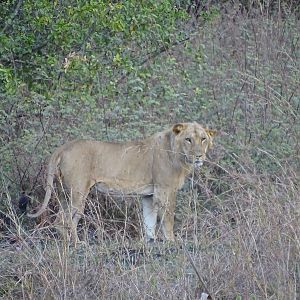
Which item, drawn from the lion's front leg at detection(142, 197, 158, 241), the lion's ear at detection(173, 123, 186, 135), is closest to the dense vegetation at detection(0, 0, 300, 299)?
the lion's front leg at detection(142, 197, 158, 241)

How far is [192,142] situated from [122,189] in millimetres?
793

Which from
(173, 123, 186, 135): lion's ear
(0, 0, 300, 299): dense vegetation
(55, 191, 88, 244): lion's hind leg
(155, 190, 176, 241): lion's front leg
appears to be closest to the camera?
(0, 0, 300, 299): dense vegetation

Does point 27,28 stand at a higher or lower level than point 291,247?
higher

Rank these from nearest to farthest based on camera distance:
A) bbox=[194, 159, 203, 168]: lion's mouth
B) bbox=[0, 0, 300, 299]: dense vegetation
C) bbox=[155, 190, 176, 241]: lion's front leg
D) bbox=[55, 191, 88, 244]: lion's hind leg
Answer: bbox=[0, 0, 300, 299]: dense vegetation, bbox=[55, 191, 88, 244]: lion's hind leg, bbox=[155, 190, 176, 241]: lion's front leg, bbox=[194, 159, 203, 168]: lion's mouth

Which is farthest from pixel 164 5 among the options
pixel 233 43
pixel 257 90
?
pixel 233 43

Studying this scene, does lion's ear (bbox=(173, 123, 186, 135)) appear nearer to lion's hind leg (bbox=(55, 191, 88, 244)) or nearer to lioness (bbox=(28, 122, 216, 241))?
lioness (bbox=(28, 122, 216, 241))

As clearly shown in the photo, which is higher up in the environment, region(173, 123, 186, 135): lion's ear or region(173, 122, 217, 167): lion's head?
region(173, 123, 186, 135): lion's ear

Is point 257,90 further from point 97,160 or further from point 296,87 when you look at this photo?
point 97,160

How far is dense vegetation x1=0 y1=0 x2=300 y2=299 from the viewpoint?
662 centimetres

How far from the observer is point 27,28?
9203 millimetres

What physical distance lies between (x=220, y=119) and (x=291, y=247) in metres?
5.11

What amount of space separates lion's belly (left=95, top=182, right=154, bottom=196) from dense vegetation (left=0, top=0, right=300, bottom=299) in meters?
0.12

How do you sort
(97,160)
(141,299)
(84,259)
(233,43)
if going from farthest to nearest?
(233,43)
(97,160)
(84,259)
(141,299)

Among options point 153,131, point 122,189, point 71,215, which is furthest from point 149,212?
point 71,215
